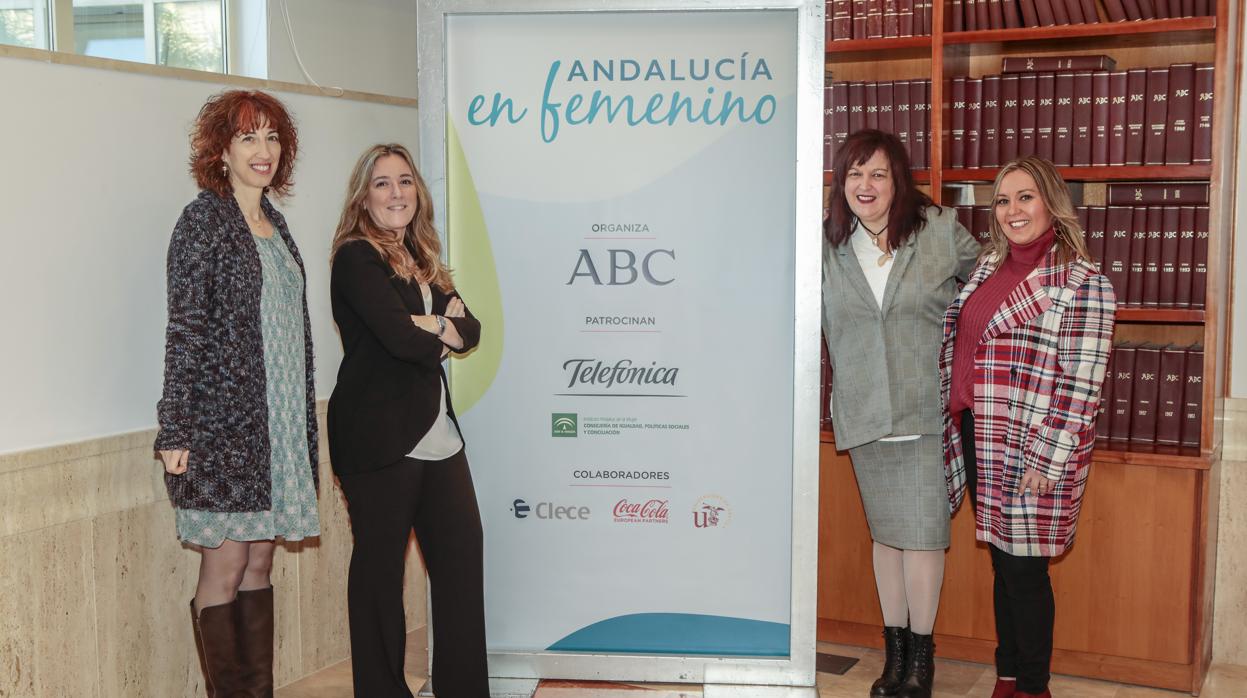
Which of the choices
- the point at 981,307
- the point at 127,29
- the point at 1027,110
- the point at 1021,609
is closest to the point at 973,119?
the point at 1027,110

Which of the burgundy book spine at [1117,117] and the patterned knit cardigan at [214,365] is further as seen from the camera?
the burgundy book spine at [1117,117]

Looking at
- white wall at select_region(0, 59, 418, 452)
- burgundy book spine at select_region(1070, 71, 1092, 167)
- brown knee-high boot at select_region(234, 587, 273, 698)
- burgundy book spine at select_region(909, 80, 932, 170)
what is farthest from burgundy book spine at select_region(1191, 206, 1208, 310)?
white wall at select_region(0, 59, 418, 452)

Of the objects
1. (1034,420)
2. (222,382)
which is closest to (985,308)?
(1034,420)

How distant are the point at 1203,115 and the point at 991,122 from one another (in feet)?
1.94

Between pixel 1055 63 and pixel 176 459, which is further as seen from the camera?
pixel 1055 63

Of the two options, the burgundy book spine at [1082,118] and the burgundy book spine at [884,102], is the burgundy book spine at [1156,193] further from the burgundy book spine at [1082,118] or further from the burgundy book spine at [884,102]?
the burgundy book spine at [884,102]

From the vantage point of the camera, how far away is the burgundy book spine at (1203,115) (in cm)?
319

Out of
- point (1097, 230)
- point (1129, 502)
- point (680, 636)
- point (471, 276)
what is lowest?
point (680, 636)

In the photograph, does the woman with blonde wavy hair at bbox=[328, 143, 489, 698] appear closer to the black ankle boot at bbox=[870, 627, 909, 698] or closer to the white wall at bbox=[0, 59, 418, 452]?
the white wall at bbox=[0, 59, 418, 452]

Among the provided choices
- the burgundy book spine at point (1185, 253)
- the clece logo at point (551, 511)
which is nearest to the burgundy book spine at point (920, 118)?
the burgundy book spine at point (1185, 253)

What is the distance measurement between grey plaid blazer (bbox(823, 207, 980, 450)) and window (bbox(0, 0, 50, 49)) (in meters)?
2.10

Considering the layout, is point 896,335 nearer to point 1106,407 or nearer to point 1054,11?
point 1106,407

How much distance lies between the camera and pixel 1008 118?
343cm

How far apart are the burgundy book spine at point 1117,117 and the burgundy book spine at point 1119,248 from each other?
16 centimetres
